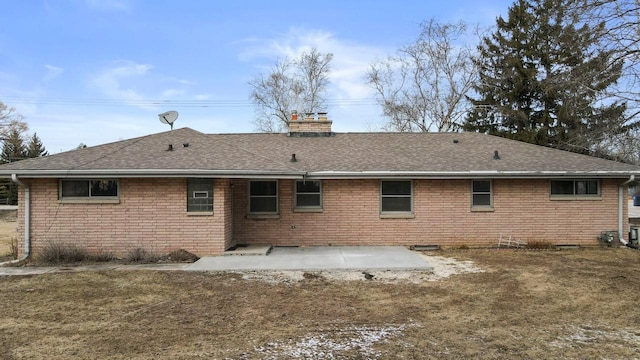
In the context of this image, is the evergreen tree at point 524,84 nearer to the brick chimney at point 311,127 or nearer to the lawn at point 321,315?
the brick chimney at point 311,127

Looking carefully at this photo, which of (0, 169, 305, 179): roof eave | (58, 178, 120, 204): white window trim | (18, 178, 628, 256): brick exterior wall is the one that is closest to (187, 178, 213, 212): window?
(0, 169, 305, 179): roof eave

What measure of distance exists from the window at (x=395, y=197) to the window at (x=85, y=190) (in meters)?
7.39

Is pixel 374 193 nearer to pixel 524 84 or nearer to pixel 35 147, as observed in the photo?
pixel 524 84

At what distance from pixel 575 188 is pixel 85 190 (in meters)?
13.9

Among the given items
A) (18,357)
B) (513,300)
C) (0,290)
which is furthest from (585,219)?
(0,290)

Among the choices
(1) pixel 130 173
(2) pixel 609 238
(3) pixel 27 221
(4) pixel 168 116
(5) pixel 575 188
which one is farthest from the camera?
(4) pixel 168 116

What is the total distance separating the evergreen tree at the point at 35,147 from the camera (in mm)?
47156

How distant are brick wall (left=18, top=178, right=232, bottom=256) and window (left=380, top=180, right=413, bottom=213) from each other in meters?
4.78

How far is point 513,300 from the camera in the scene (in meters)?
7.02

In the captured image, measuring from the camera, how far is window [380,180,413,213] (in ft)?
41.9

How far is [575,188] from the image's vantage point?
1292 cm

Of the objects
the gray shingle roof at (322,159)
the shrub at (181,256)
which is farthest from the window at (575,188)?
the shrub at (181,256)

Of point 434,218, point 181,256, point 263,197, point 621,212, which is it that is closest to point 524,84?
point 621,212

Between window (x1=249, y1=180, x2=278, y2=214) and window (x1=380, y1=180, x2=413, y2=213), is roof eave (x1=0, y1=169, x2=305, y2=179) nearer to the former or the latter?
window (x1=249, y1=180, x2=278, y2=214)
